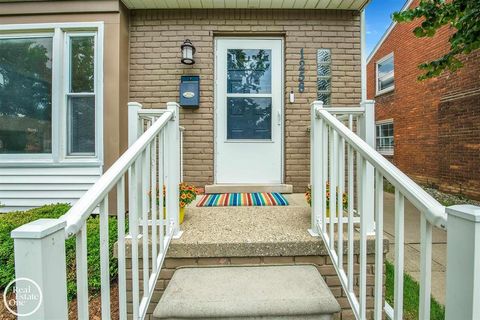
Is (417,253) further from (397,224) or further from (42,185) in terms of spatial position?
(42,185)

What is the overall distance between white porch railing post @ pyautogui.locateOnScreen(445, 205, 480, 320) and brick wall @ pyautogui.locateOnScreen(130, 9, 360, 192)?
2.49 metres

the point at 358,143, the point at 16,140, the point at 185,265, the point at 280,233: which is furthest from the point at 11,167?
the point at 358,143

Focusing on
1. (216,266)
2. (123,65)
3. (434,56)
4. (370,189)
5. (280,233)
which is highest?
(434,56)

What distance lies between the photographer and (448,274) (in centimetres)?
75

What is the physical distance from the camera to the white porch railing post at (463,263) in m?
0.67

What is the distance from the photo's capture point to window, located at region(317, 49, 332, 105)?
10.7 feet

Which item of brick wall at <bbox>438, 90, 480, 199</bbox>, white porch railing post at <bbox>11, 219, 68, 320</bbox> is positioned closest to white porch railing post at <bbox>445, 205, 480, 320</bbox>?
white porch railing post at <bbox>11, 219, 68, 320</bbox>

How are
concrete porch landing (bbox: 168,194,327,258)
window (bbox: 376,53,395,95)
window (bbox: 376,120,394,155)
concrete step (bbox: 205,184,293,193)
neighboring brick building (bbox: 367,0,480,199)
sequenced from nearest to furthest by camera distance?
concrete porch landing (bbox: 168,194,327,258)
concrete step (bbox: 205,184,293,193)
neighboring brick building (bbox: 367,0,480,199)
window (bbox: 376,53,395,95)
window (bbox: 376,120,394,155)

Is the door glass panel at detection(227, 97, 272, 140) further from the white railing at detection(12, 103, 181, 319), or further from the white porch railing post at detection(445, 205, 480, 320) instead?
the white porch railing post at detection(445, 205, 480, 320)

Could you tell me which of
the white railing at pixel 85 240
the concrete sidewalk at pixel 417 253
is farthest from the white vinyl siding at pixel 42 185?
the concrete sidewalk at pixel 417 253

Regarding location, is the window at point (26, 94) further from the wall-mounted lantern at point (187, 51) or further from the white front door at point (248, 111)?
the white front door at point (248, 111)

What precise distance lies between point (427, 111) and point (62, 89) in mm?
7475

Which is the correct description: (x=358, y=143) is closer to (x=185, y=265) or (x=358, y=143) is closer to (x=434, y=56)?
(x=185, y=265)

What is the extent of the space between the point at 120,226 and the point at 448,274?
3.69 ft
